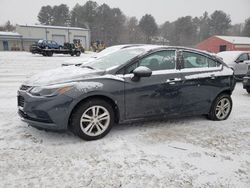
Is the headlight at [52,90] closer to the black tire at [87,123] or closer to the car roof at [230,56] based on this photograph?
the black tire at [87,123]

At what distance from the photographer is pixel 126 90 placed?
437 centimetres

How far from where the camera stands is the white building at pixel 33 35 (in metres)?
50.7

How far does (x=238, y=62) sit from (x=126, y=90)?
883 centimetres

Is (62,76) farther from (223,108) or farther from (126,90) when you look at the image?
(223,108)

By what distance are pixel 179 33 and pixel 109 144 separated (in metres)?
79.3

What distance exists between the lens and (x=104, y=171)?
3.31 metres

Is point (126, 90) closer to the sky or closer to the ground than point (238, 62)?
closer to the ground

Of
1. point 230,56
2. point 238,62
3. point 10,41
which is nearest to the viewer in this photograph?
point 238,62

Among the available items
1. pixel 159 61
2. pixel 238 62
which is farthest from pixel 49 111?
pixel 238 62

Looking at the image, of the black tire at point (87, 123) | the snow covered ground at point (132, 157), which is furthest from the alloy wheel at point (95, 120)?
the snow covered ground at point (132, 157)

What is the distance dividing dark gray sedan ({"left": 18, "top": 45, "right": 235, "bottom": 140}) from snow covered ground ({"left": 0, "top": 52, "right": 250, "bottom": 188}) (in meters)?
0.31

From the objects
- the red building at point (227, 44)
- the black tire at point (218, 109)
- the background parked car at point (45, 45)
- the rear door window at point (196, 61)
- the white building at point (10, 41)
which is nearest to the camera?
the rear door window at point (196, 61)

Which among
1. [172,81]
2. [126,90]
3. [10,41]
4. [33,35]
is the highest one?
[33,35]

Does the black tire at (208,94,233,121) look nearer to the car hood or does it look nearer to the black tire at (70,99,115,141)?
the black tire at (70,99,115,141)
